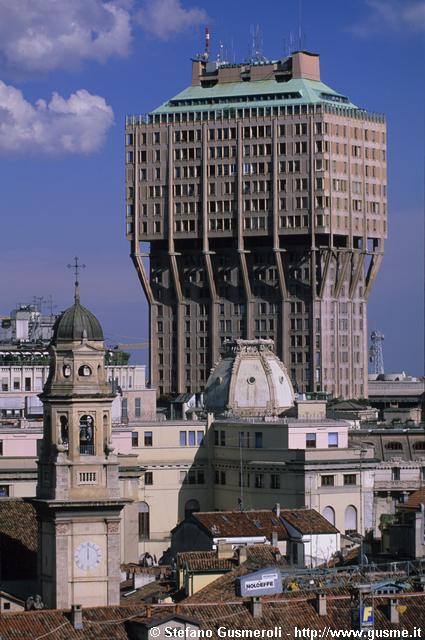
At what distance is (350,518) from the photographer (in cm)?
17462

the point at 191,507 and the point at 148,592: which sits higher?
the point at 191,507

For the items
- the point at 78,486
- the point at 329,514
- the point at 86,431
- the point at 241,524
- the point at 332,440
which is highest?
the point at 332,440

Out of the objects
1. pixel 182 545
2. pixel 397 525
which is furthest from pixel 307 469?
pixel 397 525

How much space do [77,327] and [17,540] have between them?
1242cm

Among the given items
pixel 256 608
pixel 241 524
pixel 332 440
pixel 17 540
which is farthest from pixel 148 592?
pixel 332 440

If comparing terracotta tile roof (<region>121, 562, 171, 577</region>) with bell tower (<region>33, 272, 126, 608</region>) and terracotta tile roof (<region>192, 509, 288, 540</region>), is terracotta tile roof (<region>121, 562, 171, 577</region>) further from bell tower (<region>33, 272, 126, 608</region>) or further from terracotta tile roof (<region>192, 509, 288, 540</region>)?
terracotta tile roof (<region>192, 509, 288, 540</region>)

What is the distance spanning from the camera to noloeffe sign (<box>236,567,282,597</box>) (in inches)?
3809

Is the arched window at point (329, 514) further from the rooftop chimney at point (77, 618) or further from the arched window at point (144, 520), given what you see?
the rooftop chimney at point (77, 618)

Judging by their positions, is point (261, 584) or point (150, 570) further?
point (150, 570)

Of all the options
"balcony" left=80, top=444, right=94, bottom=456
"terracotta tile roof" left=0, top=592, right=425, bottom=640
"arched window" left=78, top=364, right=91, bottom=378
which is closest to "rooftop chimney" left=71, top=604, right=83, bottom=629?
"terracotta tile roof" left=0, top=592, right=425, bottom=640

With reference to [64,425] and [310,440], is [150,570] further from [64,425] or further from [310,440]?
[310,440]

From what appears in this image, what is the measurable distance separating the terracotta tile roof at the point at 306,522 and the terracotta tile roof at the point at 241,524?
76 centimetres

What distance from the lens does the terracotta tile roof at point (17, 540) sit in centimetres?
12075

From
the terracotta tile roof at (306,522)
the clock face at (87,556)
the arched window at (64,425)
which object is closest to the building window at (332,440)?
the terracotta tile roof at (306,522)
